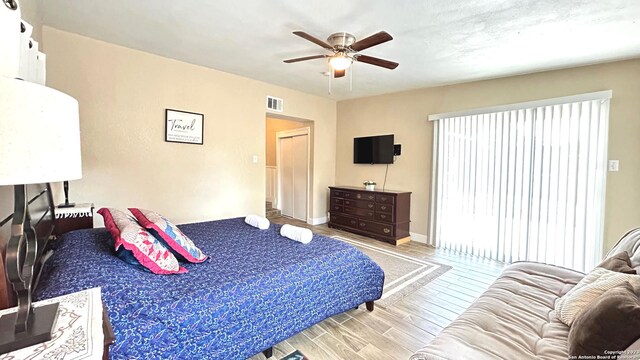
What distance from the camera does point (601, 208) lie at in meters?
3.11

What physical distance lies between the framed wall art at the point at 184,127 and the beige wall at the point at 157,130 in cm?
7

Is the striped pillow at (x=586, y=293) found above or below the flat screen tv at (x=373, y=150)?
below

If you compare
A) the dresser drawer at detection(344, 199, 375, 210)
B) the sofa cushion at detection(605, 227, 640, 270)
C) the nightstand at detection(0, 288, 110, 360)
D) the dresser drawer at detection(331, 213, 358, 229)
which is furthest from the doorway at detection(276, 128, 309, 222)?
the nightstand at detection(0, 288, 110, 360)

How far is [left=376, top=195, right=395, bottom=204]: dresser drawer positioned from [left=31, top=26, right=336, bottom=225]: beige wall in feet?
6.35

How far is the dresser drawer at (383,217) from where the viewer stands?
4469 millimetres

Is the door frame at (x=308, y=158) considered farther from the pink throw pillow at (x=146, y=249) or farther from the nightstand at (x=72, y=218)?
the pink throw pillow at (x=146, y=249)

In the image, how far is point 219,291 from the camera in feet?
4.87

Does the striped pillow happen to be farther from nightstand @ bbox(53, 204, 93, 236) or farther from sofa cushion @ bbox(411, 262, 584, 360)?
nightstand @ bbox(53, 204, 93, 236)

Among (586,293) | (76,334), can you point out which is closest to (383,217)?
(586,293)

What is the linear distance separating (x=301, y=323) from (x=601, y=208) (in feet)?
11.7

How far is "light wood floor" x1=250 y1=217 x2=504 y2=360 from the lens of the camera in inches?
75.0

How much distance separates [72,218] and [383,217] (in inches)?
153

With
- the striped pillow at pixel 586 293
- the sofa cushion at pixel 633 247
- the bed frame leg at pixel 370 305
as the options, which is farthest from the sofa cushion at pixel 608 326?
the bed frame leg at pixel 370 305

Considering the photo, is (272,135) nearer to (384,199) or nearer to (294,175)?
(294,175)
